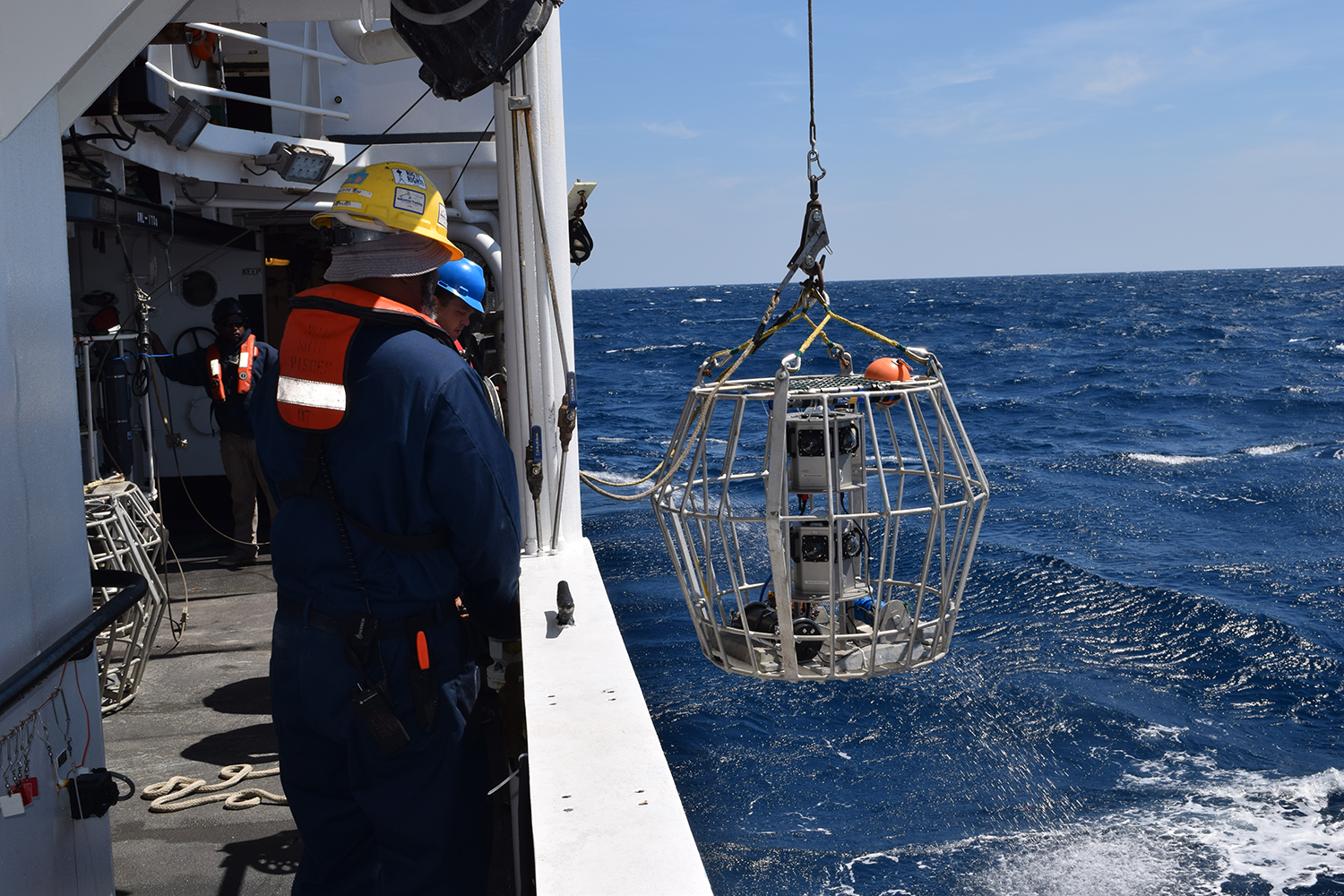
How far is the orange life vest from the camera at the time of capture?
87.3 inches

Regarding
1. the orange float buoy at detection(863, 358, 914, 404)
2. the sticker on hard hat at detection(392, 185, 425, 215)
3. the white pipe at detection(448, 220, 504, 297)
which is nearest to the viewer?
the sticker on hard hat at detection(392, 185, 425, 215)

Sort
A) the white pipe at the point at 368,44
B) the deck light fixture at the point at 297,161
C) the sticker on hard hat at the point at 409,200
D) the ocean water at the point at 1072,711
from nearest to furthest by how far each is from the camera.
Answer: the sticker on hard hat at the point at 409,200, the white pipe at the point at 368,44, the ocean water at the point at 1072,711, the deck light fixture at the point at 297,161

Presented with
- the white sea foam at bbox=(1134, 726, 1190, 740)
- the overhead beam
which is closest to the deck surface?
the overhead beam

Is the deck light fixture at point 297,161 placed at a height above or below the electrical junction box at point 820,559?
above

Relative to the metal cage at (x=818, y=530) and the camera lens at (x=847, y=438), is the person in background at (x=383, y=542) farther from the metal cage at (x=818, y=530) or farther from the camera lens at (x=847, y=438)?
the camera lens at (x=847, y=438)

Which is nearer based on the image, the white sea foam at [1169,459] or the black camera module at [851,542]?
the black camera module at [851,542]

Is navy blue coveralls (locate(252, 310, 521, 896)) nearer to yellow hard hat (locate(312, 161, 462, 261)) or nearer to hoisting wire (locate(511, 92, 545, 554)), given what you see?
yellow hard hat (locate(312, 161, 462, 261))

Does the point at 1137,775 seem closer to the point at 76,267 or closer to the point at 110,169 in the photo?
the point at 110,169

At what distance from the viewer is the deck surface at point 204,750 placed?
3230mm

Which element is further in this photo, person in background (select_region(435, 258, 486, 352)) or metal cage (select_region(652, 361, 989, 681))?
person in background (select_region(435, 258, 486, 352))

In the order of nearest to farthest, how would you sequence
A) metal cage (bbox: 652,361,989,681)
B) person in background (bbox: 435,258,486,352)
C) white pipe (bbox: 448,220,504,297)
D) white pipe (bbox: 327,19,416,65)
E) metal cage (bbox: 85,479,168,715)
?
metal cage (bbox: 652,361,989,681), person in background (bbox: 435,258,486,352), metal cage (bbox: 85,479,168,715), white pipe (bbox: 327,19,416,65), white pipe (bbox: 448,220,504,297)

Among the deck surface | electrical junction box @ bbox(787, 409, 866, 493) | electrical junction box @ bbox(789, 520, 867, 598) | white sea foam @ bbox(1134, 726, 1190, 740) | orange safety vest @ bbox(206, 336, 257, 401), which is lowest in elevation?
white sea foam @ bbox(1134, 726, 1190, 740)

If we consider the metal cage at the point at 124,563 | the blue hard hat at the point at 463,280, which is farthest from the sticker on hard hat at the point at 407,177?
the metal cage at the point at 124,563

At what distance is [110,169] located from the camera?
21.3ft
